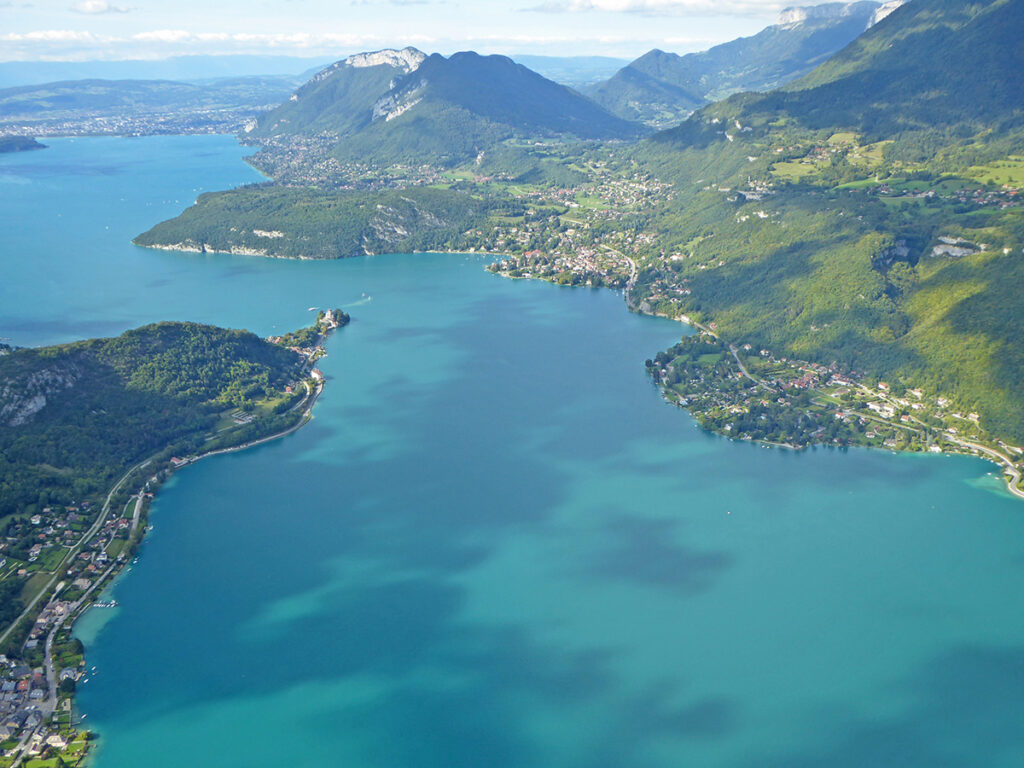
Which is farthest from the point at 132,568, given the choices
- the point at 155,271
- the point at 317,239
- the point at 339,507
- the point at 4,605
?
the point at 317,239

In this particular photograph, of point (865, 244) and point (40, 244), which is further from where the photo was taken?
point (40, 244)

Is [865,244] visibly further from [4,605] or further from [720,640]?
[4,605]

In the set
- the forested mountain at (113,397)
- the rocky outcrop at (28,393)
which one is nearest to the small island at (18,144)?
the forested mountain at (113,397)

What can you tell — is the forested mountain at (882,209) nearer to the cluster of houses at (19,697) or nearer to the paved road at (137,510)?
the paved road at (137,510)

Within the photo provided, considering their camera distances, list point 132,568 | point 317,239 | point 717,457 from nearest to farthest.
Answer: point 132,568 < point 717,457 < point 317,239

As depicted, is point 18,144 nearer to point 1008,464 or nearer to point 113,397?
point 113,397

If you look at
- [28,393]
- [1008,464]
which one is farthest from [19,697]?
[1008,464]

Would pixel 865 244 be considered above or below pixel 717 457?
above
